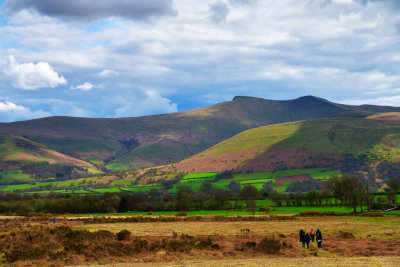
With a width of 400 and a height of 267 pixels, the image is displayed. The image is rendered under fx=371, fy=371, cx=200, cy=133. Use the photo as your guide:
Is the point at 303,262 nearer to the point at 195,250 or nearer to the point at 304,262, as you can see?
→ the point at 304,262

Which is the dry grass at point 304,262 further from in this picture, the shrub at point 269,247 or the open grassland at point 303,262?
the shrub at point 269,247

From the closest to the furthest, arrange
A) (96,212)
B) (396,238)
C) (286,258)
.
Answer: (286,258)
(396,238)
(96,212)

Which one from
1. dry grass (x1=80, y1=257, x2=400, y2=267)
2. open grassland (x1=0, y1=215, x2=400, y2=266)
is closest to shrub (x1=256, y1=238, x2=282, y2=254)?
open grassland (x1=0, y1=215, x2=400, y2=266)

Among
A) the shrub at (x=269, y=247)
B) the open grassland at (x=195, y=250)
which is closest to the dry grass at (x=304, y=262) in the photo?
the open grassland at (x=195, y=250)

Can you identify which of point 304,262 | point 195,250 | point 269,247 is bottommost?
point 195,250

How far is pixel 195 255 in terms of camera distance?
50.2 metres

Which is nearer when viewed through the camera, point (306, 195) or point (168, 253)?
point (168, 253)

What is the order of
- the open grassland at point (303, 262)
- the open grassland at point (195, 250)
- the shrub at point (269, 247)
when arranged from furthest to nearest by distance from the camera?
the shrub at point (269, 247), the open grassland at point (195, 250), the open grassland at point (303, 262)

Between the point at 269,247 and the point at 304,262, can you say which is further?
the point at 269,247

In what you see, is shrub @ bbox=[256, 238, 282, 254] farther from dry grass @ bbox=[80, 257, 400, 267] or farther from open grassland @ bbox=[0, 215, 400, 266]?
dry grass @ bbox=[80, 257, 400, 267]

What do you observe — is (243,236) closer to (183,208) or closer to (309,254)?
(309,254)

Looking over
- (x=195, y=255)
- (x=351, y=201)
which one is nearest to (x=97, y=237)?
(x=195, y=255)

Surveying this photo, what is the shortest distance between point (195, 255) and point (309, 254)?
15.1 m

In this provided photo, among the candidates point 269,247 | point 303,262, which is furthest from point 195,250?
point 303,262
